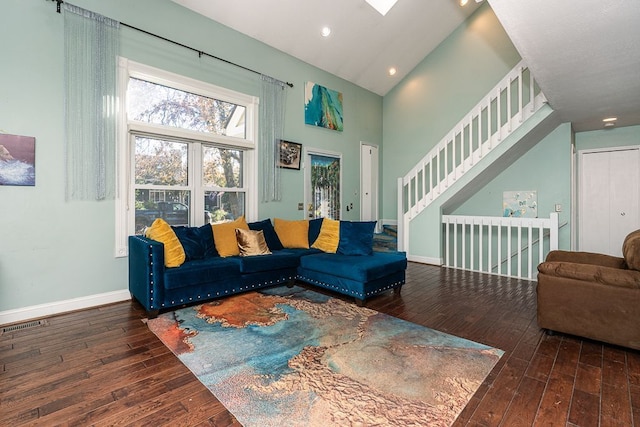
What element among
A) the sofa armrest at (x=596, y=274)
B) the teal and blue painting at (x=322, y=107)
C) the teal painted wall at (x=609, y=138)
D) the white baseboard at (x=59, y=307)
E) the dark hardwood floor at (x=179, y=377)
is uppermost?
the teal and blue painting at (x=322, y=107)

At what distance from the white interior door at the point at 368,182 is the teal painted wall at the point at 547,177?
2.34m

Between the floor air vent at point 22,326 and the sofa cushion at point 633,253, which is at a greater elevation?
the sofa cushion at point 633,253

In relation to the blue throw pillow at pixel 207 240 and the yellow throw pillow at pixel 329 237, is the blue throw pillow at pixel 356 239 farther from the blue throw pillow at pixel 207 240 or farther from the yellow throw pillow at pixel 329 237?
the blue throw pillow at pixel 207 240

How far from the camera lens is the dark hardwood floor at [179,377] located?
5.46ft

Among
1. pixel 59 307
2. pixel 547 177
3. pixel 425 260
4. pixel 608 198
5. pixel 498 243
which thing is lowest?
pixel 59 307

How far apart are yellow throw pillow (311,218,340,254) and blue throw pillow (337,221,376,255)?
0.13 meters

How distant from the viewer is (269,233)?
4559 mm

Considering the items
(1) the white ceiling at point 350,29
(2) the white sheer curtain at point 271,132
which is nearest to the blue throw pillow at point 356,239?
(2) the white sheer curtain at point 271,132

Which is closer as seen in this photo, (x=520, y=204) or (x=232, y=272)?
(x=232, y=272)

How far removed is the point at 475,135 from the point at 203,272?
5403 millimetres

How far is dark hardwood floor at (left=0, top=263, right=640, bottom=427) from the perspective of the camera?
1.66m

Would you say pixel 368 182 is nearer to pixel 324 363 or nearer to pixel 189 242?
pixel 189 242

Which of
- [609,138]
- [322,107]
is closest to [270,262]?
[322,107]

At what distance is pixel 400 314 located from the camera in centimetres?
319
